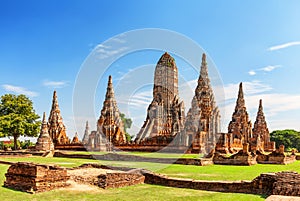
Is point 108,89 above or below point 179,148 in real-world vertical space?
above

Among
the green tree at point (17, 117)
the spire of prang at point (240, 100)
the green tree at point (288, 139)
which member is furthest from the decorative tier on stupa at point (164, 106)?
the green tree at point (288, 139)

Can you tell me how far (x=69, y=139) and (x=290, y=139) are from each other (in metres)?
47.4

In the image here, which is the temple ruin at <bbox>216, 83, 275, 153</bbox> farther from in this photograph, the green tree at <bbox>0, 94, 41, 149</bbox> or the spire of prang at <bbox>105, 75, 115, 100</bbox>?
the green tree at <bbox>0, 94, 41, 149</bbox>

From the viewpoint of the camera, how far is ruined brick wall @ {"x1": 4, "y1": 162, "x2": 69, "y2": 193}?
11250mm

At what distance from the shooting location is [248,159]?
22.8 m

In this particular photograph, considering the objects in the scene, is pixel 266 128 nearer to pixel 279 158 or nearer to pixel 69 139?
pixel 279 158

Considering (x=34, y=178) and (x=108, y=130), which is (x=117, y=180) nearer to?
(x=34, y=178)

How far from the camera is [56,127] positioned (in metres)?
51.0

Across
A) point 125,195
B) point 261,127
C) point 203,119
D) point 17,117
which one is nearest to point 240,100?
point 261,127

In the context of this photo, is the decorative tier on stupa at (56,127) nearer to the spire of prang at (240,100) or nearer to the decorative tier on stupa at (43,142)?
the decorative tier on stupa at (43,142)

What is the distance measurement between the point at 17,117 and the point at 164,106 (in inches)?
888

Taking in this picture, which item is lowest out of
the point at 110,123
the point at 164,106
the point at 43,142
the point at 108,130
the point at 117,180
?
the point at 117,180

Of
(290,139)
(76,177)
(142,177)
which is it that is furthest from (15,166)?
(290,139)

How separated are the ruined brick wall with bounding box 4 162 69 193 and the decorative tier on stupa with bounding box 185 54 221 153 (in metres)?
20.5
